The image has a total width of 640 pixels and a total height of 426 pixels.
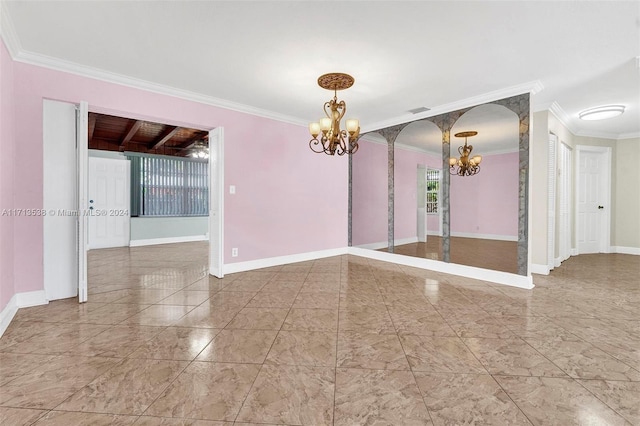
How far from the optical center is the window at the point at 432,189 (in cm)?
848

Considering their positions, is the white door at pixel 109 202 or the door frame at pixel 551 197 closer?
the door frame at pixel 551 197

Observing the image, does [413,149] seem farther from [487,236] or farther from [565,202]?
[565,202]

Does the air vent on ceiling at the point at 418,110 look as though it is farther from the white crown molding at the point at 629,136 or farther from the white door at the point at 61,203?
the white crown molding at the point at 629,136

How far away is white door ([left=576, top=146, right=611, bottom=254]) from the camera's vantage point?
622cm

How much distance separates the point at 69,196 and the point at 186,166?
17.6ft

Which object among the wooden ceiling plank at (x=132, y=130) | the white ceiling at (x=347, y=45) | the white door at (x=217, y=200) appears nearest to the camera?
the white ceiling at (x=347, y=45)

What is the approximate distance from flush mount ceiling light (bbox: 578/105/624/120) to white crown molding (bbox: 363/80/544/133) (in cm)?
172

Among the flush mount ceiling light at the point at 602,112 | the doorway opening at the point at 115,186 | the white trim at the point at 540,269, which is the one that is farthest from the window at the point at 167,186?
the flush mount ceiling light at the point at 602,112

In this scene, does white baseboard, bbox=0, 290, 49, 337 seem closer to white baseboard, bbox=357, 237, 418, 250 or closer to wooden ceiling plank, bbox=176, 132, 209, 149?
wooden ceiling plank, bbox=176, 132, 209, 149

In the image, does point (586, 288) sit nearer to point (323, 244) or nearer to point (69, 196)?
point (323, 244)

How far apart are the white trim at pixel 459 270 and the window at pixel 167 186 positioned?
529 cm

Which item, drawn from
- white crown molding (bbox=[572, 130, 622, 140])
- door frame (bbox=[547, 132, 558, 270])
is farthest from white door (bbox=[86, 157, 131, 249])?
white crown molding (bbox=[572, 130, 622, 140])

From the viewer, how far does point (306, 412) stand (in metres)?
1.55

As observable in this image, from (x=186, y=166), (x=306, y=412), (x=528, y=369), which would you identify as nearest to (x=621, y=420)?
(x=528, y=369)
